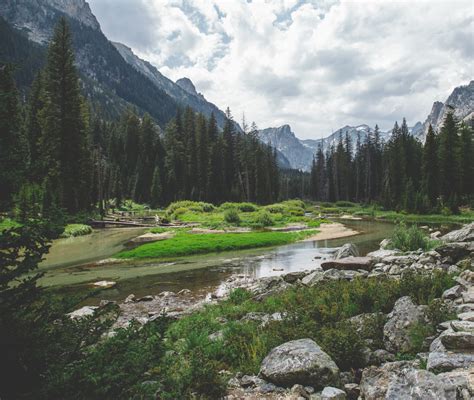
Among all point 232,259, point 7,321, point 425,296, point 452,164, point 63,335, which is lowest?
point 232,259

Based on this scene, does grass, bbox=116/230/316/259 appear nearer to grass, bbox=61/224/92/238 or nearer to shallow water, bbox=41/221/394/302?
shallow water, bbox=41/221/394/302

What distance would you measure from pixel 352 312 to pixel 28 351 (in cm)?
654

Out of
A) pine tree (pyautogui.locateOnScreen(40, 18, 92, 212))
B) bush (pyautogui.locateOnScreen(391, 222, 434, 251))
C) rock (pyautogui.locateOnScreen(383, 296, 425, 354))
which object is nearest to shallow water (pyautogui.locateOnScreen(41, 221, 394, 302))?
bush (pyautogui.locateOnScreen(391, 222, 434, 251))

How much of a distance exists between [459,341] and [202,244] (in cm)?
2228

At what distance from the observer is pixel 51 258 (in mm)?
22484

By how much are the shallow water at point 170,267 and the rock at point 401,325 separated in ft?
31.9

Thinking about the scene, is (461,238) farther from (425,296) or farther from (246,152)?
(246,152)

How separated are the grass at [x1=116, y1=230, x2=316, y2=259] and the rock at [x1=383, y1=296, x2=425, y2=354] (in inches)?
750

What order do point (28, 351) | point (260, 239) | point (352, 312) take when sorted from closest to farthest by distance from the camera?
point (28, 351)
point (352, 312)
point (260, 239)

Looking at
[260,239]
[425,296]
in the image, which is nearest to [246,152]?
[260,239]

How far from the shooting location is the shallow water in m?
15.8

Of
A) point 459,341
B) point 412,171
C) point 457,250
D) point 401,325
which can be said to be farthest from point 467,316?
point 412,171

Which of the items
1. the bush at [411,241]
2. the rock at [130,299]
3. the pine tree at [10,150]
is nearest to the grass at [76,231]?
the rock at [130,299]

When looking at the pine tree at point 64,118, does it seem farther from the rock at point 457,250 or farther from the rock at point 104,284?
the rock at point 457,250
